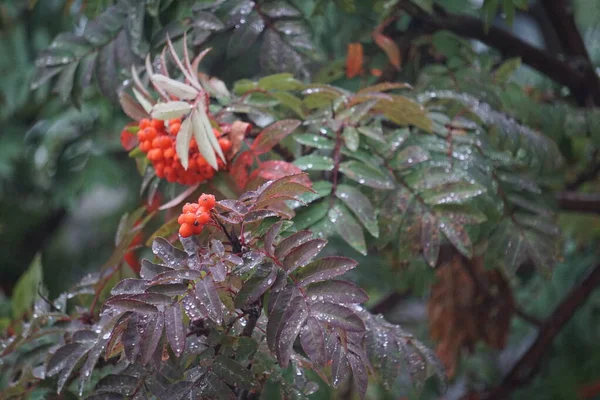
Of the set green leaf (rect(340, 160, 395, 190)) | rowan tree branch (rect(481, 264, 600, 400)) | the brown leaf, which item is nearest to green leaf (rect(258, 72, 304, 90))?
green leaf (rect(340, 160, 395, 190))

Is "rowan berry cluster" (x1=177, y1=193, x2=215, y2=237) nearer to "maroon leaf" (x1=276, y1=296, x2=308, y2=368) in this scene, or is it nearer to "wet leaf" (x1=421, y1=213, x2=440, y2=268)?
"maroon leaf" (x1=276, y1=296, x2=308, y2=368)

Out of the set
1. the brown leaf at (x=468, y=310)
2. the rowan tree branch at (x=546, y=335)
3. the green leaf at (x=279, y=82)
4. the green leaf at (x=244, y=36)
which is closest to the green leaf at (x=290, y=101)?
the green leaf at (x=279, y=82)

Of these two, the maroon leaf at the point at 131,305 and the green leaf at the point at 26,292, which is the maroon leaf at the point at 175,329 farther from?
the green leaf at the point at 26,292

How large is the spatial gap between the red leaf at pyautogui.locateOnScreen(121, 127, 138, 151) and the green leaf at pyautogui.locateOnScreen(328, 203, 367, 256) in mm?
254

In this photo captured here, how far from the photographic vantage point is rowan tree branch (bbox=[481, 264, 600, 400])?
1201 mm

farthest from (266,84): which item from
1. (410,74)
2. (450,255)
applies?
(450,255)

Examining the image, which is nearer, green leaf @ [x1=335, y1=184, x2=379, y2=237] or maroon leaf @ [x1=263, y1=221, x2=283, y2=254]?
maroon leaf @ [x1=263, y1=221, x2=283, y2=254]

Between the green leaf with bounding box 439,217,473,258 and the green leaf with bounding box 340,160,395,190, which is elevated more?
the green leaf with bounding box 340,160,395,190

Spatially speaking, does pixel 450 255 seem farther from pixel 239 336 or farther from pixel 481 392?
pixel 239 336

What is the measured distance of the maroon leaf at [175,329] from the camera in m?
0.55

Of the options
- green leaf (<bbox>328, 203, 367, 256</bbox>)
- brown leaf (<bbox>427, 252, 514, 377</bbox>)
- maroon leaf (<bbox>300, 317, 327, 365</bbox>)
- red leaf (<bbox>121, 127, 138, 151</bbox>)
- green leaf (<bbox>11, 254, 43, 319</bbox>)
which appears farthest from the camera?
brown leaf (<bbox>427, 252, 514, 377</bbox>)

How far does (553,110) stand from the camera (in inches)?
41.4

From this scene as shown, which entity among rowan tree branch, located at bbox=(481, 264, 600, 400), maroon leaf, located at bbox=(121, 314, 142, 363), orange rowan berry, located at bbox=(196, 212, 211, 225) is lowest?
rowan tree branch, located at bbox=(481, 264, 600, 400)

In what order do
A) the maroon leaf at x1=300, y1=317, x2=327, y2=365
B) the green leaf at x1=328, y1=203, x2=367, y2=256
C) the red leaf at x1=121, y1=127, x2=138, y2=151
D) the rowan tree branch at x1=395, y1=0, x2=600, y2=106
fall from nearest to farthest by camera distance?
1. the maroon leaf at x1=300, y1=317, x2=327, y2=365
2. the green leaf at x1=328, y1=203, x2=367, y2=256
3. the red leaf at x1=121, y1=127, x2=138, y2=151
4. the rowan tree branch at x1=395, y1=0, x2=600, y2=106
